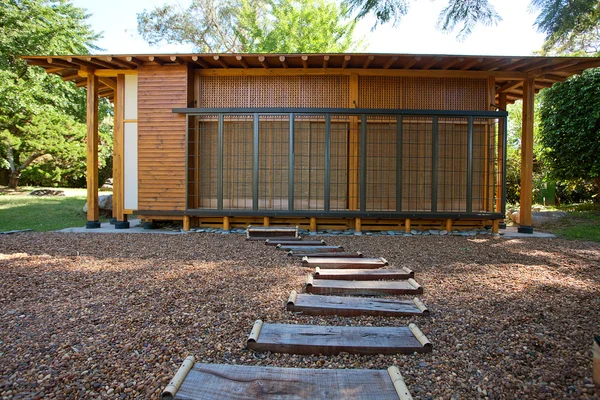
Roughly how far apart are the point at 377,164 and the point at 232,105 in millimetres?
3206

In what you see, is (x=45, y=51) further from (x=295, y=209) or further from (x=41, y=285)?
(x=41, y=285)

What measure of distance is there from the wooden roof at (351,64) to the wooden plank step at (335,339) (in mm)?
5505

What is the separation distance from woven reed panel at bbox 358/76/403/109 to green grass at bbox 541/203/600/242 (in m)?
4.18

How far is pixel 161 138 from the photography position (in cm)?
734

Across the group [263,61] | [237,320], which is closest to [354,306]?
[237,320]

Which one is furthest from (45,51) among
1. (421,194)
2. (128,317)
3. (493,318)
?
(493,318)

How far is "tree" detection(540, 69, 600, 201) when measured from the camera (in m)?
9.52

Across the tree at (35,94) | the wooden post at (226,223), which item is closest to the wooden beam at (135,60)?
the wooden post at (226,223)

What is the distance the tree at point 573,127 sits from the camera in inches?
375

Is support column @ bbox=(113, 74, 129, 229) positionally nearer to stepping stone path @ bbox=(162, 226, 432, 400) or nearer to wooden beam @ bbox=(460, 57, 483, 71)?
stepping stone path @ bbox=(162, 226, 432, 400)

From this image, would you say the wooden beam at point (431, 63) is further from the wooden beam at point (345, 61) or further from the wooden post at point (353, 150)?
the wooden beam at point (345, 61)

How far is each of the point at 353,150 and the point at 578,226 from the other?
5308 millimetres

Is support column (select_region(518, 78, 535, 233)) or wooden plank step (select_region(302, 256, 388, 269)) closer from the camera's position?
wooden plank step (select_region(302, 256, 388, 269))

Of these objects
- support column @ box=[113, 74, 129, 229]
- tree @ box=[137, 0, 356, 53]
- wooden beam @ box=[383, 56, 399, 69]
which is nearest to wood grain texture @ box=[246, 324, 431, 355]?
wooden beam @ box=[383, 56, 399, 69]
